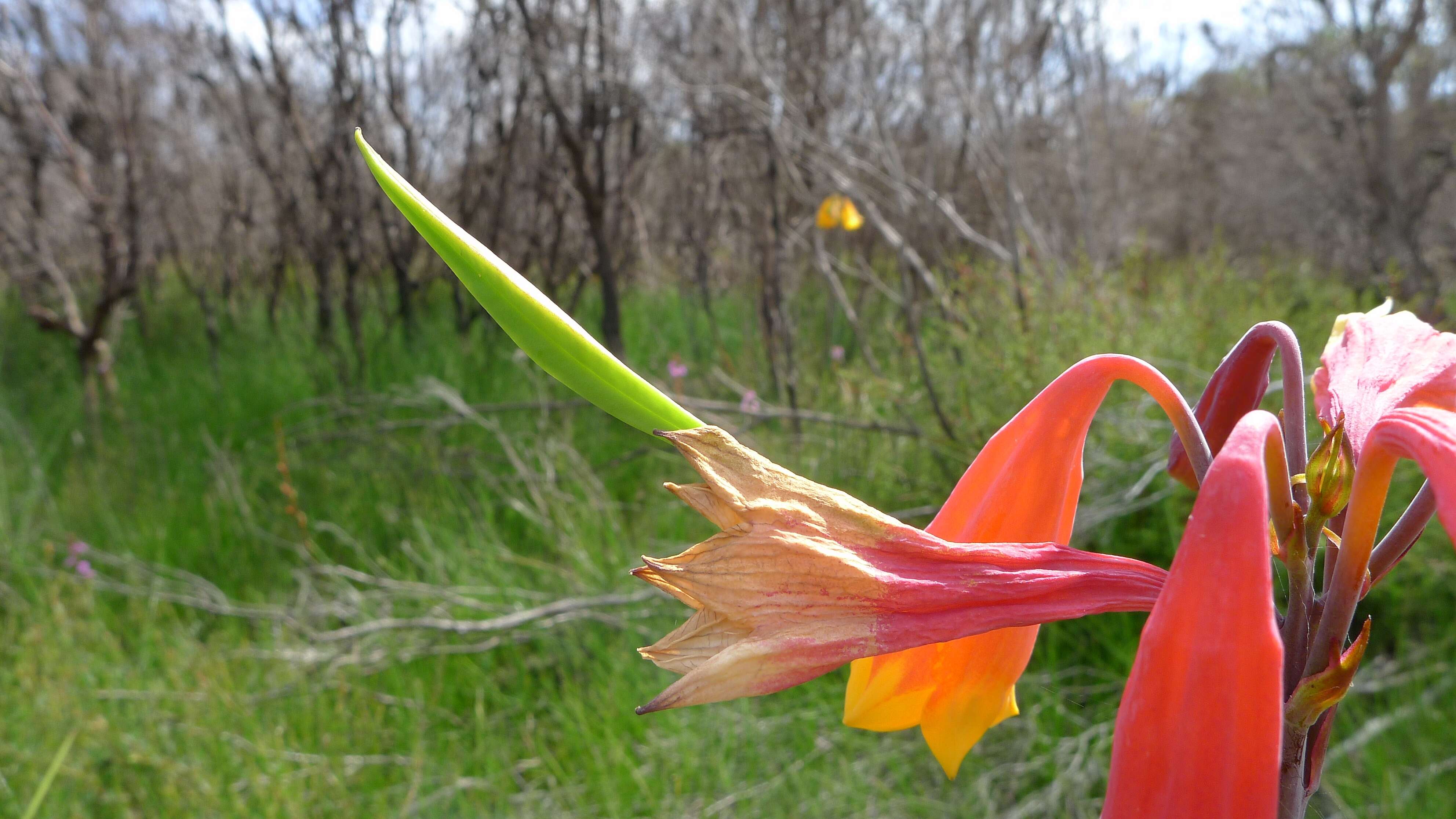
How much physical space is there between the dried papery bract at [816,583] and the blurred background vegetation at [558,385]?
1.44 meters

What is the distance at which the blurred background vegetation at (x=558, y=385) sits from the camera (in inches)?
73.7

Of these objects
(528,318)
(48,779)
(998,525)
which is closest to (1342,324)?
(998,525)

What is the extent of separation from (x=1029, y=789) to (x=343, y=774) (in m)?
1.39

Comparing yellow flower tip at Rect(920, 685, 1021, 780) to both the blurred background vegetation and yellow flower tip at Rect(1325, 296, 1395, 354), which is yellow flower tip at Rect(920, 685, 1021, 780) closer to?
yellow flower tip at Rect(1325, 296, 1395, 354)

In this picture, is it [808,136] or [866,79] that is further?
[866,79]

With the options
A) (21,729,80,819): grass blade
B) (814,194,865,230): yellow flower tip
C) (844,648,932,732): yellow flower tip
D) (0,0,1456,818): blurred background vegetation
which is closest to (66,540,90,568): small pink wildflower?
(0,0,1456,818): blurred background vegetation

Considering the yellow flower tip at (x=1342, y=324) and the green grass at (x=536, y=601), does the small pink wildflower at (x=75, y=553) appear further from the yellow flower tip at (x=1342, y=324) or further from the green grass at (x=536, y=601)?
the yellow flower tip at (x=1342, y=324)

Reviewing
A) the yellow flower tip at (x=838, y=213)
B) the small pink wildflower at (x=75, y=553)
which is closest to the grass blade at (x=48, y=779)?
the small pink wildflower at (x=75, y=553)

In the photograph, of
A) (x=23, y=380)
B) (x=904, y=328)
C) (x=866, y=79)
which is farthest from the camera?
(x=23, y=380)

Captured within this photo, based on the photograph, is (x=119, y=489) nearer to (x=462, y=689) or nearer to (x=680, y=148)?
(x=462, y=689)

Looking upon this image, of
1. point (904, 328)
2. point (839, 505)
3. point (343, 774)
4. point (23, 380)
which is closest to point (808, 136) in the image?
point (904, 328)

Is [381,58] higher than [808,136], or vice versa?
[381,58]

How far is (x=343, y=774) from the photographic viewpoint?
1.85 metres

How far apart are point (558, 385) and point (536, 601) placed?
1714mm
